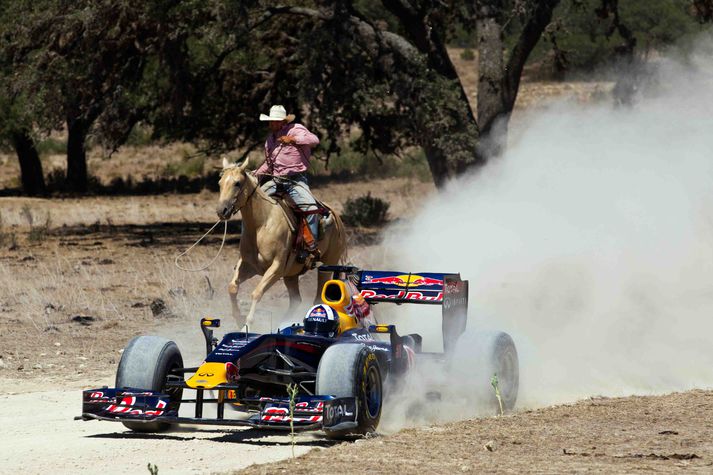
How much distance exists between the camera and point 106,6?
28.5 metres

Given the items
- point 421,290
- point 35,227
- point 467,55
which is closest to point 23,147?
point 35,227

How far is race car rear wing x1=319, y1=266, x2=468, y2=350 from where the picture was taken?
A: 12.7m

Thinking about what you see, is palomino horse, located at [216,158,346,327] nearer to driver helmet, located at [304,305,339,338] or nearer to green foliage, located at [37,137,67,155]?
driver helmet, located at [304,305,339,338]

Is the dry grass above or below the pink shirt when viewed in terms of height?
below

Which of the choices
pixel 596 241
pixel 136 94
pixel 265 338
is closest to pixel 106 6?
pixel 136 94

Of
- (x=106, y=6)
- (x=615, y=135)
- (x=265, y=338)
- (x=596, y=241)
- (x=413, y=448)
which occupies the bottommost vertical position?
(x=413, y=448)

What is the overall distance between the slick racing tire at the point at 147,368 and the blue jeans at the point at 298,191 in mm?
5989

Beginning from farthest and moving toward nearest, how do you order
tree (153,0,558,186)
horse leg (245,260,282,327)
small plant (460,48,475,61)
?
small plant (460,48,475,61)
tree (153,0,558,186)
horse leg (245,260,282,327)

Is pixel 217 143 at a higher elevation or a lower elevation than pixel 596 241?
higher

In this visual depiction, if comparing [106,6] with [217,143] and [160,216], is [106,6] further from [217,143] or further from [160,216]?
[160,216]

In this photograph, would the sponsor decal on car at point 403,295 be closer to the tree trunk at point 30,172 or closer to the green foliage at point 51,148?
the tree trunk at point 30,172

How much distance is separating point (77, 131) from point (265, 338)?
34834 mm

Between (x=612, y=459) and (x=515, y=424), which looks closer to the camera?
(x=612, y=459)

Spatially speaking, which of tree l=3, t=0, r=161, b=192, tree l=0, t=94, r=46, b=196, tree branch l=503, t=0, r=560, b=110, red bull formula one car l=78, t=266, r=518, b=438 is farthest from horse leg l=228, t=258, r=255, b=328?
tree l=0, t=94, r=46, b=196
